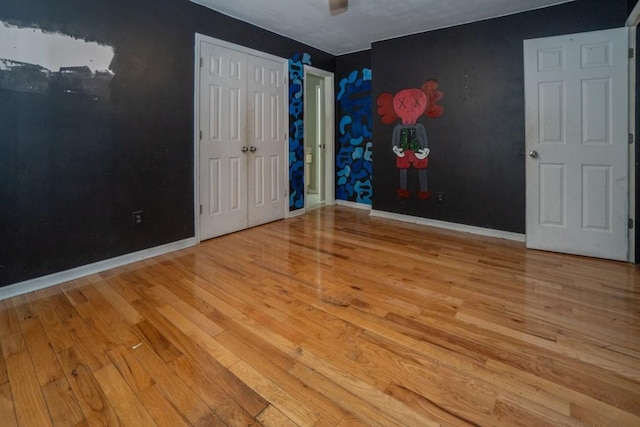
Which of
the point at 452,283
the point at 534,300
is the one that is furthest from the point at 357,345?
the point at 534,300

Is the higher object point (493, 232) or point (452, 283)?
point (493, 232)

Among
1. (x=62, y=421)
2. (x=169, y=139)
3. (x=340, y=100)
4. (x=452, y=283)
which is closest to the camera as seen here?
(x=62, y=421)

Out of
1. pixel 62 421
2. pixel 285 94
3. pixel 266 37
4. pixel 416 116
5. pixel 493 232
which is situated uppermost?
pixel 266 37

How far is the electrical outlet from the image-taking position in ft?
9.68

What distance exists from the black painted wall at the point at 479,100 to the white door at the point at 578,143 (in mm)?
339

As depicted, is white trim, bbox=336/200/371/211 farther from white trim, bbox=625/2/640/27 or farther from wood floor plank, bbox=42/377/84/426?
wood floor plank, bbox=42/377/84/426

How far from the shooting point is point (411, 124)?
4.38 metres

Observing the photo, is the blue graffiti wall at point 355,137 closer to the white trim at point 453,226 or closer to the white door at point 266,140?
the white trim at point 453,226

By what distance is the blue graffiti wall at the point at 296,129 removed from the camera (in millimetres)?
4523

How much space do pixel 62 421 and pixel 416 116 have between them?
435 centimetres

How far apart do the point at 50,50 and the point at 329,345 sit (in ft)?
9.18

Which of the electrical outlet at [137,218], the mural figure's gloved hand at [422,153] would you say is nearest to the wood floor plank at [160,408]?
the electrical outlet at [137,218]

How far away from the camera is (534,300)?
221 cm

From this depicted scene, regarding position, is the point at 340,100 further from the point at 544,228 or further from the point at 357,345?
the point at 357,345
